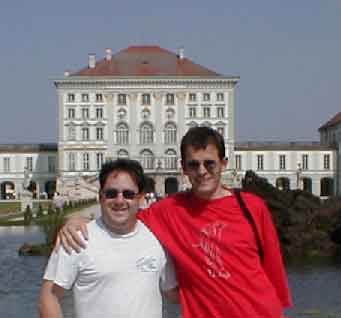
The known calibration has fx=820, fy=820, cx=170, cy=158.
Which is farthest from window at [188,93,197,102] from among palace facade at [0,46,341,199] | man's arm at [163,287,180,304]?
man's arm at [163,287,180,304]

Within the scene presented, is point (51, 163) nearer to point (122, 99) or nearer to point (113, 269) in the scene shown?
point (122, 99)

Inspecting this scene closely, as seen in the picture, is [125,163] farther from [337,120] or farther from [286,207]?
[337,120]

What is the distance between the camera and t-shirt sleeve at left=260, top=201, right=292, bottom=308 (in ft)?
10.2

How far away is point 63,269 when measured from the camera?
9.37ft

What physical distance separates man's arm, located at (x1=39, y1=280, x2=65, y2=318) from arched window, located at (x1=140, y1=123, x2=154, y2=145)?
54598 millimetres

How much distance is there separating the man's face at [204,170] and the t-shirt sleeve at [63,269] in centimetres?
56

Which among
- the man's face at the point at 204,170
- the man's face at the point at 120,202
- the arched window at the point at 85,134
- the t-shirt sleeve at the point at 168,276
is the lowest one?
the t-shirt sleeve at the point at 168,276

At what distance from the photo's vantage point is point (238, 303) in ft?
9.92

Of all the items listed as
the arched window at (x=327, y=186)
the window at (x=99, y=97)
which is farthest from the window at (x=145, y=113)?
the arched window at (x=327, y=186)

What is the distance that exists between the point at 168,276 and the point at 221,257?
22 cm

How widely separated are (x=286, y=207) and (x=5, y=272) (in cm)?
581

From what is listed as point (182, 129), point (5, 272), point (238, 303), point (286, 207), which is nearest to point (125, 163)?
point (238, 303)

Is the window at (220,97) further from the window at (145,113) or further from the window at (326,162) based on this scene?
the window at (326,162)

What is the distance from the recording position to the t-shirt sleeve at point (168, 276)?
306 cm
